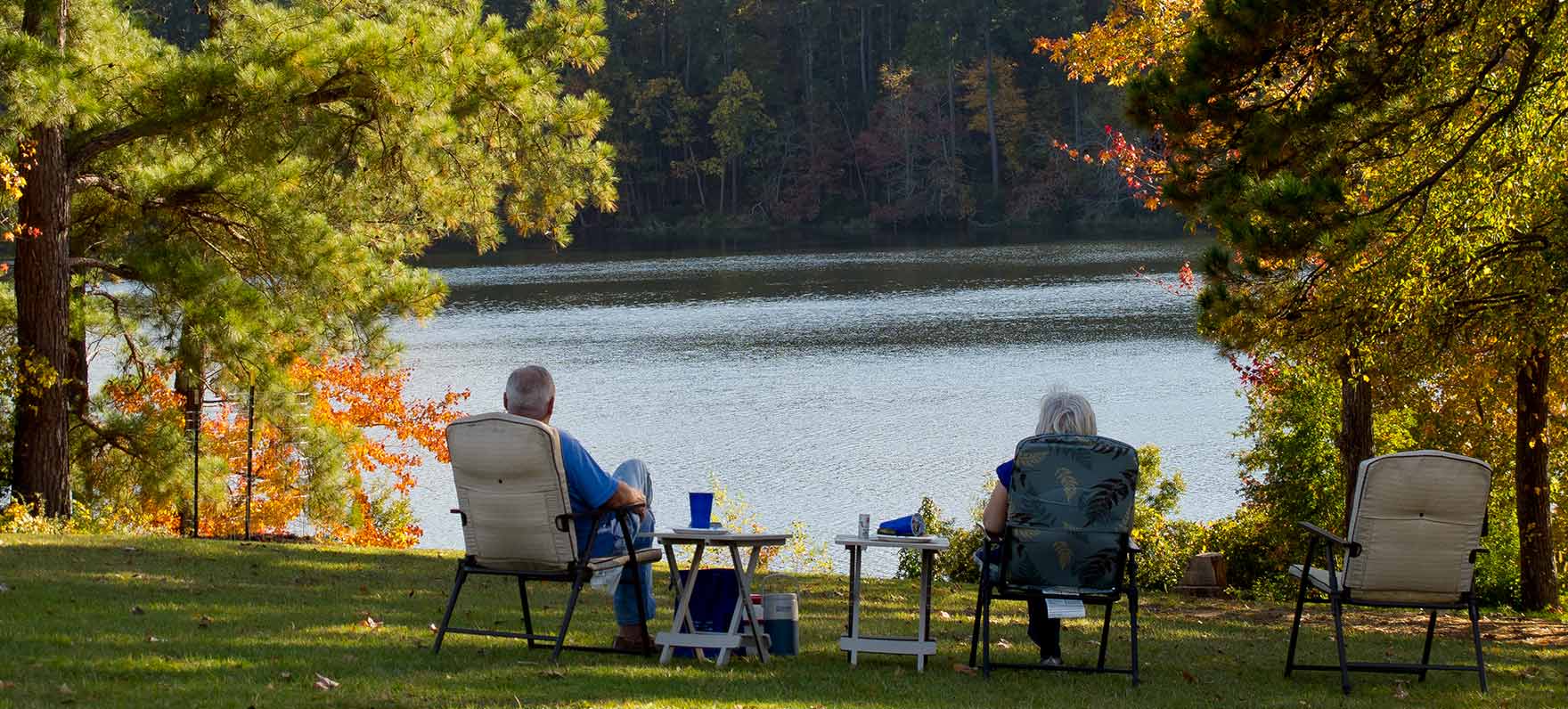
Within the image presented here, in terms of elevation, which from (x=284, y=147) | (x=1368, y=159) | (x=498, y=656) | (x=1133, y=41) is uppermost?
(x=1133, y=41)

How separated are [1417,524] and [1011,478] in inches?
57.6

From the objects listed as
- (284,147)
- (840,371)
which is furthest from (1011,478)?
(840,371)

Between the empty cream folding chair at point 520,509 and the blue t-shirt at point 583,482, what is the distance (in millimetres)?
56

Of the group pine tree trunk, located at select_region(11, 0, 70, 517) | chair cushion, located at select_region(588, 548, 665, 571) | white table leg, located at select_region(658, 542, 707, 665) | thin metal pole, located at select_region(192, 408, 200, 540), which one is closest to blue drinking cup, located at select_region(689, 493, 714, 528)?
white table leg, located at select_region(658, 542, 707, 665)

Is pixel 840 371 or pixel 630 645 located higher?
pixel 840 371

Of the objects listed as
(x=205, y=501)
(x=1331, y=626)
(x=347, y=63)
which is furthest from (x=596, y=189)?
(x=1331, y=626)

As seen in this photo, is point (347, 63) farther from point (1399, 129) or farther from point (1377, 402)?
point (1377, 402)

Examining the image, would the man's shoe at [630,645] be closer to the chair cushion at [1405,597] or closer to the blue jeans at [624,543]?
the blue jeans at [624,543]

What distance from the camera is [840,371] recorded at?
30.6 meters

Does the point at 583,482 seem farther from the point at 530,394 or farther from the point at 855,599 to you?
the point at 855,599

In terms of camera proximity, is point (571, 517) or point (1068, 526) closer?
point (571, 517)

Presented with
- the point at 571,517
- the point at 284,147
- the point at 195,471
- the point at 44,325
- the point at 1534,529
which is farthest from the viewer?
the point at 195,471

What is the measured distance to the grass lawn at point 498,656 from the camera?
4879 millimetres

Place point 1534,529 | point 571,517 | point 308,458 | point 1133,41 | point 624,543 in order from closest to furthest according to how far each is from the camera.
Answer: point 571,517 → point 624,543 → point 1534,529 → point 1133,41 → point 308,458
